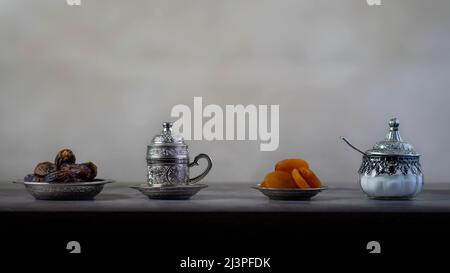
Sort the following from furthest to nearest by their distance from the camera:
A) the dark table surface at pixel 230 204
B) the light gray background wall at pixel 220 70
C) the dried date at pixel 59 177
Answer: the light gray background wall at pixel 220 70 → the dried date at pixel 59 177 → the dark table surface at pixel 230 204

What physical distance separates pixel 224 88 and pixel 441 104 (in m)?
0.81

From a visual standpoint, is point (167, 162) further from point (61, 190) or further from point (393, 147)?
point (393, 147)

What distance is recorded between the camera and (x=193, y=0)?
6.70 feet

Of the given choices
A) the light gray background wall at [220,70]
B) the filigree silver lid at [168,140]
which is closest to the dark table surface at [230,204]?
the filigree silver lid at [168,140]

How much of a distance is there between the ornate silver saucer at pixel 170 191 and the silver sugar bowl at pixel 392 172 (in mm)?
340

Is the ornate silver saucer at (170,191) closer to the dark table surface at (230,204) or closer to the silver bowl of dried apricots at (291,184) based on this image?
the dark table surface at (230,204)

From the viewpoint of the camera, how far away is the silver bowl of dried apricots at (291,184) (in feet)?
Result: 3.77

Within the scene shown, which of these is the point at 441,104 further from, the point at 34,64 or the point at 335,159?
the point at 34,64

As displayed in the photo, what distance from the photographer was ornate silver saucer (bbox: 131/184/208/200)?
3.83 feet

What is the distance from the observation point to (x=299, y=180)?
1.17 metres

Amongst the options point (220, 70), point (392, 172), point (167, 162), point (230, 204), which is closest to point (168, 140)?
point (167, 162)

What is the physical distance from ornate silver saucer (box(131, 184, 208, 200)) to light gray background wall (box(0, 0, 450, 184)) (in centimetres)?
90

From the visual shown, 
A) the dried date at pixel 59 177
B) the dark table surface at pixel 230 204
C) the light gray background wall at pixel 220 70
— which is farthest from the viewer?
the light gray background wall at pixel 220 70
